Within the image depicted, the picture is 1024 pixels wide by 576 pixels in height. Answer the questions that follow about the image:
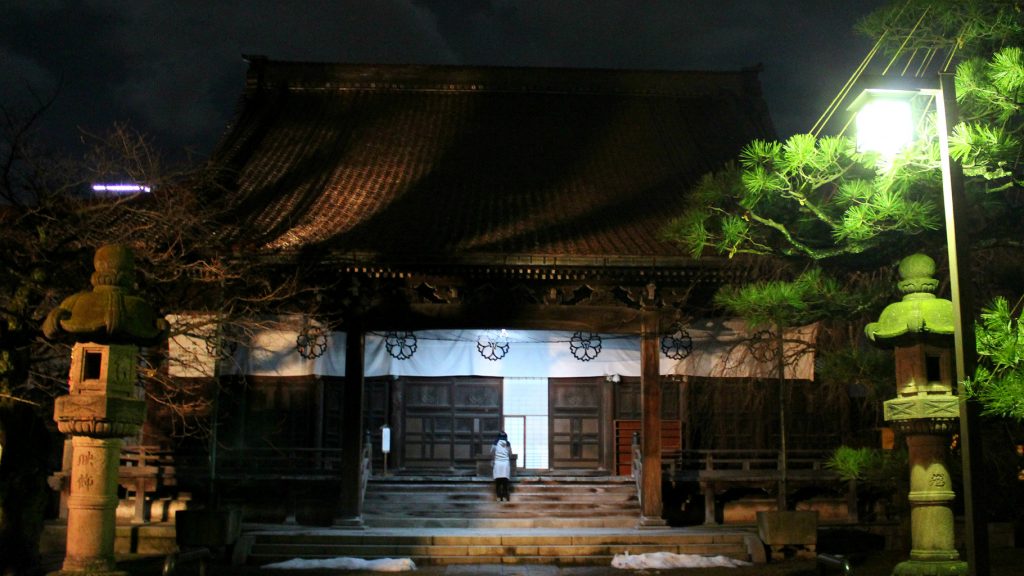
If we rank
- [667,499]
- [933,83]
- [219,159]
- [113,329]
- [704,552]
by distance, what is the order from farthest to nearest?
[219,159] < [667,499] < [704,552] < [113,329] < [933,83]

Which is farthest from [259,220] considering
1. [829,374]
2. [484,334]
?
[829,374]

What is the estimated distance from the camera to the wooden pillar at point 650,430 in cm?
1723

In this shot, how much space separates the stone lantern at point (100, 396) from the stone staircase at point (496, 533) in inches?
236

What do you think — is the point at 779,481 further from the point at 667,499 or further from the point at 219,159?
the point at 219,159

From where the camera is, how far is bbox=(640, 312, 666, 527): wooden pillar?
679 inches

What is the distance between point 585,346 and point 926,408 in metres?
9.89

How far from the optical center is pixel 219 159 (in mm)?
21172

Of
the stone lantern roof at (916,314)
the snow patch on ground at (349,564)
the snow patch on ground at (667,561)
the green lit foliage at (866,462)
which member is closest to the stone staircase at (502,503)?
the snow patch on ground at (667,561)

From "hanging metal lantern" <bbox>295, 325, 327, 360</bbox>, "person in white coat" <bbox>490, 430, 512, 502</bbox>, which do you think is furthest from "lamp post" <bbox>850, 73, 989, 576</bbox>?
"person in white coat" <bbox>490, 430, 512, 502</bbox>

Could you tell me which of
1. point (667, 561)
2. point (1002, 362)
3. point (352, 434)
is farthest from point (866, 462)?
point (352, 434)

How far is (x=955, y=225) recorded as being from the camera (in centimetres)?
768

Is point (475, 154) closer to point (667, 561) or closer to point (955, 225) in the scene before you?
point (667, 561)

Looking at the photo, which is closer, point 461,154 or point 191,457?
point 191,457

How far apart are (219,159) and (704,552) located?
13071 mm
